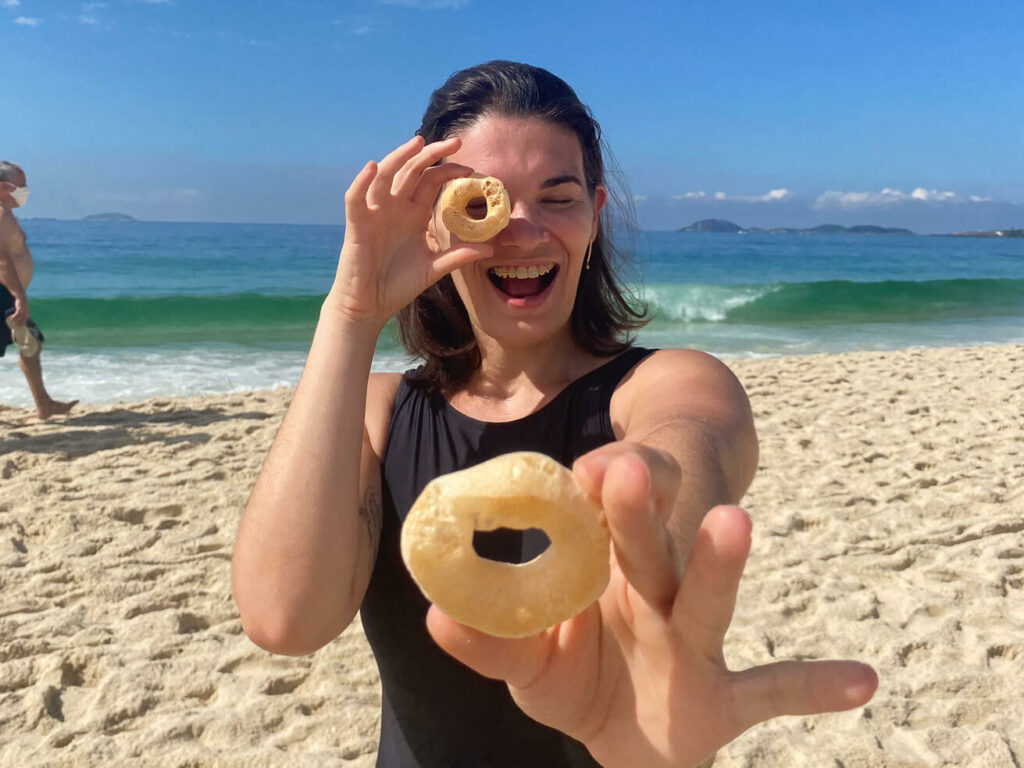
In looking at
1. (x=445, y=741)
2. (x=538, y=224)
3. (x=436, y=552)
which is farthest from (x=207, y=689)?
(x=436, y=552)

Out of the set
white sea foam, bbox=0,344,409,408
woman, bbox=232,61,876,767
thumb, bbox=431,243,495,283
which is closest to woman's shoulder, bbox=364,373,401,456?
woman, bbox=232,61,876,767

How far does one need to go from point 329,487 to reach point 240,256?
105 ft

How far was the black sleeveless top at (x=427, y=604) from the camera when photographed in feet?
5.84

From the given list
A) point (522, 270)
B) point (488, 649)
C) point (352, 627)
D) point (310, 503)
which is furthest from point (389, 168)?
point (352, 627)

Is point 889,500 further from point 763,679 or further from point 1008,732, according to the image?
point 763,679

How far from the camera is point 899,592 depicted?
397 centimetres

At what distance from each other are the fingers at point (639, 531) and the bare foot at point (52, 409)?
7537mm

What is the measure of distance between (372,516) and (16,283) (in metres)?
6.50

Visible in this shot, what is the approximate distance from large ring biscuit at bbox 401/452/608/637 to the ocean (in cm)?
167

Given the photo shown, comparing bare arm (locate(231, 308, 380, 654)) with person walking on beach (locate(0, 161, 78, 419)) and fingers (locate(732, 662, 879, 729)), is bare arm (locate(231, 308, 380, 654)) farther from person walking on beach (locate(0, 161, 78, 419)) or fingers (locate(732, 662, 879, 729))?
person walking on beach (locate(0, 161, 78, 419))

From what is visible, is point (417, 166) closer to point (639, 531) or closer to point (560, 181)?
point (560, 181)

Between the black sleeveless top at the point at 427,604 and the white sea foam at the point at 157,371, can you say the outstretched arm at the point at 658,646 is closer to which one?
the black sleeveless top at the point at 427,604

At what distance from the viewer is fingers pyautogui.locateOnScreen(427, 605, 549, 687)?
1.02 meters

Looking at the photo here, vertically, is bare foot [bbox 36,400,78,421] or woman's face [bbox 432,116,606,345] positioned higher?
woman's face [bbox 432,116,606,345]
